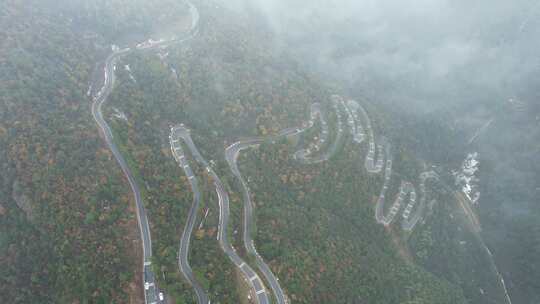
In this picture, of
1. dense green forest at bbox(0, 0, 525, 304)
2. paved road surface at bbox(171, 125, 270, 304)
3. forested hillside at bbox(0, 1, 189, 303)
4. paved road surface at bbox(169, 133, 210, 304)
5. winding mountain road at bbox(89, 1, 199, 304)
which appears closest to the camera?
forested hillside at bbox(0, 1, 189, 303)

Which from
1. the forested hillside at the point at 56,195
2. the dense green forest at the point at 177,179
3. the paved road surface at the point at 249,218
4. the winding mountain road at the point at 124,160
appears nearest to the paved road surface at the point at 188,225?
Answer: the dense green forest at the point at 177,179

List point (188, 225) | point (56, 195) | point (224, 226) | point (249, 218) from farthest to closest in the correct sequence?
point (249, 218) < point (224, 226) < point (188, 225) < point (56, 195)

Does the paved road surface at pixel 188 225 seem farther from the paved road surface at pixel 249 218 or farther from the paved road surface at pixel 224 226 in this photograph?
the paved road surface at pixel 249 218

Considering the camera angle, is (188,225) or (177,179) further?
(177,179)

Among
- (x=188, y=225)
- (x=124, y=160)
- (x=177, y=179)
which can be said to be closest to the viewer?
(x=188, y=225)

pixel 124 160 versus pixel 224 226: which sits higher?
pixel 124 160

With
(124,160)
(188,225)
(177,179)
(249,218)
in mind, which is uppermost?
(124,160)

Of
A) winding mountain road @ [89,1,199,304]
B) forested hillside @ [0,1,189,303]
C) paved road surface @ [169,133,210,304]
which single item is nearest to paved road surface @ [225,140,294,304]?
paved road surface @ [169,133,210,304]

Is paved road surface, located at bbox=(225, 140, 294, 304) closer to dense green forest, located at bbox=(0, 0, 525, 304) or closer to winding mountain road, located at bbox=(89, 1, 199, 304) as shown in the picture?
dense green forest, located at bbox=(0, 0, 525, 304)

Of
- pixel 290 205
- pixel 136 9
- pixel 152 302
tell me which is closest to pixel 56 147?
pixel 152 302

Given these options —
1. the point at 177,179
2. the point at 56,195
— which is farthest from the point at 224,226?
the point at 56,195

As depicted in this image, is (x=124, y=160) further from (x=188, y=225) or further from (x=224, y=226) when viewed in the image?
(x=224, y=226)

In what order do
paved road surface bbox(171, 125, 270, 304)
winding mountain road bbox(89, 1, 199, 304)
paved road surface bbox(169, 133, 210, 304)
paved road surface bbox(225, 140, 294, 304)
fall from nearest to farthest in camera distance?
winding mountain road bbox(89, 1, 199, 304) → paved road surface bbox(169, 133, 210, 304) → paved road surface bbox(171, 125, 270, 304) → paved road surface bbox(225, 140, 294, 304)
